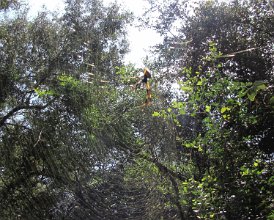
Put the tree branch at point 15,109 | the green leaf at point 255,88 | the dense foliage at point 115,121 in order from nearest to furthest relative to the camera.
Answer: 1. the green leaf at point 255,88
2. the dense foliage at point 115,121
3. the tree branch at point 15,109

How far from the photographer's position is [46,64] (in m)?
3.96

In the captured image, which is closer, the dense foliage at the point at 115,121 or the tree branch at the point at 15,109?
the dense foliage at the point at 115,121

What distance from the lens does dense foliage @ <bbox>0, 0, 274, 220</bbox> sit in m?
2.42

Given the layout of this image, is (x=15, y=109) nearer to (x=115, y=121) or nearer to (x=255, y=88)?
(x=115, y=121)

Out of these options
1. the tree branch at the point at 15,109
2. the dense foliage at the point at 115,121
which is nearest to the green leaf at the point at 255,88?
the dense foliage at the point at 115,121

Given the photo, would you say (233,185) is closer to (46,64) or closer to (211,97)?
(211,97)

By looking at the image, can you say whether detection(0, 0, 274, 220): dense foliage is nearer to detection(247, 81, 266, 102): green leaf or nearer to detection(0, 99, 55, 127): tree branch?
detection(0, 99, 55, 127): tree branch

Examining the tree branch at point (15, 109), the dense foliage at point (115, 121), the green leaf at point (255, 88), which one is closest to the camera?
the green leaf at point (255, 88)

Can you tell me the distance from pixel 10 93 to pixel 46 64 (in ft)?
1.86

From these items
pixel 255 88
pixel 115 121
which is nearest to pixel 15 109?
pixel 115 121

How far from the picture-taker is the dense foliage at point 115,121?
2.42m

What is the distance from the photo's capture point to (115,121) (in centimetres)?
338

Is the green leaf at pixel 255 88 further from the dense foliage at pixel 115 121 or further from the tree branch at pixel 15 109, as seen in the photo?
the tree branch at pixel 15 109

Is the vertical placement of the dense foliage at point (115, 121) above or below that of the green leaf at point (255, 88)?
above
